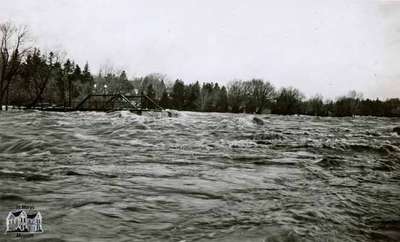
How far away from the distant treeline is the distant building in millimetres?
36660

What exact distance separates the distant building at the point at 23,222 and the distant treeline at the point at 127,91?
120ft

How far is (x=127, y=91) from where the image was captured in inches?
3986

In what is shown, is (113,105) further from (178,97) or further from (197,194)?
(178,97)

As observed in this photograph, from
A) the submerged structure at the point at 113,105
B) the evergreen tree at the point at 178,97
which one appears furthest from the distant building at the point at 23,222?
the evergreen tree at the point at 178,97

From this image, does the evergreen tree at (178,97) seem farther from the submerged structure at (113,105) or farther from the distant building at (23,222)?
the distant building at (23,222)

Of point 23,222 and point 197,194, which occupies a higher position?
point 23,222

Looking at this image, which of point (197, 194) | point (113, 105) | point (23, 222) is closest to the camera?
point (23, 222)

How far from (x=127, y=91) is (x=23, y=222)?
101 m

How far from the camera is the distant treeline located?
44.7m

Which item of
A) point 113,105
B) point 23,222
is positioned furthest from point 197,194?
point 113,105

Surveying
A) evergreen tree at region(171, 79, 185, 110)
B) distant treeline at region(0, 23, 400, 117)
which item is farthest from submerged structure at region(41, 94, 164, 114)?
evergreen tree at region(171, 79, 185, 110)

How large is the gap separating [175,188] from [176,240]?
5.97 feet

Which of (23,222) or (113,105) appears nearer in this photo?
(23,222)

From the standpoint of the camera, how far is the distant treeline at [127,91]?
44.7 metres
